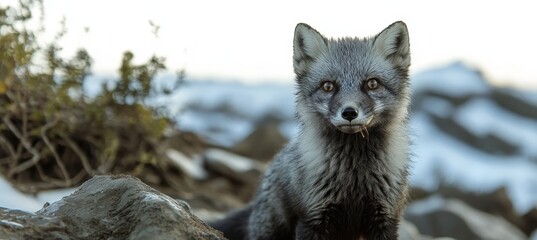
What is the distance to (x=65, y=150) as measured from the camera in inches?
353

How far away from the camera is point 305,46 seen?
202 inches

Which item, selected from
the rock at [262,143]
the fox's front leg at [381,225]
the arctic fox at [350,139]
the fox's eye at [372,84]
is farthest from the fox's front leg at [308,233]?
the rock at [262,143]

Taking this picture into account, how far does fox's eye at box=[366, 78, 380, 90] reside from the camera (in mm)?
4695

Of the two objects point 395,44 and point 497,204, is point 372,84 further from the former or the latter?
point 497,204

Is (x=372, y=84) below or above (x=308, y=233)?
above

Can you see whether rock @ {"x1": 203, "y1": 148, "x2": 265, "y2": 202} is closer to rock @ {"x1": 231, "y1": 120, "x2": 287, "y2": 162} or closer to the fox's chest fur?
rock @ {"x1": 231, "y1": 120, "x2": 287, "y2": 162}

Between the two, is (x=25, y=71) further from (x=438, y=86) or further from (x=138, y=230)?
(x=438, y=86)

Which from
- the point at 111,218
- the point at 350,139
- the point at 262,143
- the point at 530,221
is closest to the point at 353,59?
the point at 350,139

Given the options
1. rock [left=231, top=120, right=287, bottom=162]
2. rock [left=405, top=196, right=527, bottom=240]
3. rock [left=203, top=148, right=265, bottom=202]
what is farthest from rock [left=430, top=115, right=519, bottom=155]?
rock [left=203, top=148, right=265, bottom=202]

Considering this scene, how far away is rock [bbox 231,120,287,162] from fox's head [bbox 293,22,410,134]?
8.05 m

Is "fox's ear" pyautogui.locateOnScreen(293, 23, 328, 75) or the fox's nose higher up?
"fox's ear" pyautogui.locateOnScreen(293, 23, 328, 75)

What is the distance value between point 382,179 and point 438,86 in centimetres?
1531

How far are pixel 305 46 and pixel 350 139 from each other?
2.45 ft

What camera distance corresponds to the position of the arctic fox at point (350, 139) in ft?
15.5
